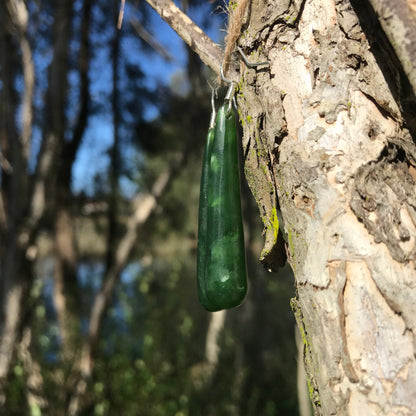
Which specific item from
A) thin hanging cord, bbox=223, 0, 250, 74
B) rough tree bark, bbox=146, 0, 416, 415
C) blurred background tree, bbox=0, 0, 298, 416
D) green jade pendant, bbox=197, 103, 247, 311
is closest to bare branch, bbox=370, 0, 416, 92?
rough tree bark, bbox=146, 0, 416, 415

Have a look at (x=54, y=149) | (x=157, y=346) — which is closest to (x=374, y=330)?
(x=54, y=149)

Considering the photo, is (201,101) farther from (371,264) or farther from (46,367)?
(371,264)

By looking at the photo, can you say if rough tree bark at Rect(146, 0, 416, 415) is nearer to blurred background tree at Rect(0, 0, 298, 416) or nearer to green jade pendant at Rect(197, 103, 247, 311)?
green jade pendant at Rect(197, 103, 247, 311)

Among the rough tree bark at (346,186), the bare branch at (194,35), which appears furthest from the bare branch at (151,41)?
the rough tree bark at (346,186)

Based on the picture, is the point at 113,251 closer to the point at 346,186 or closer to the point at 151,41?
the point at 151,41

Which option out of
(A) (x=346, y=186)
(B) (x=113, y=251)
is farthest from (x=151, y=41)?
(A) (x=346, y=186)
